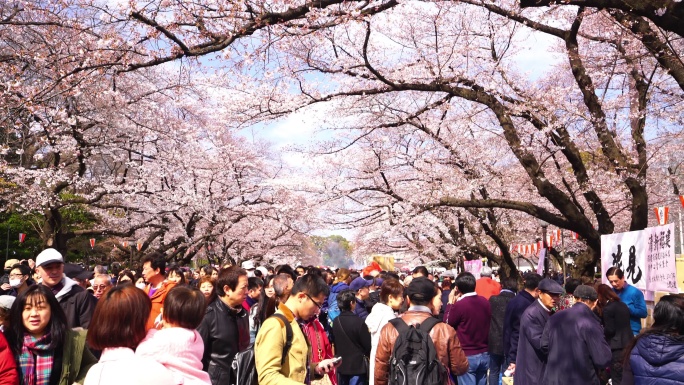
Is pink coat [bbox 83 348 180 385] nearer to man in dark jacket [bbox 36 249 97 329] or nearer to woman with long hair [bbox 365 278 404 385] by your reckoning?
man in dark jacket [bbox 36 249 97 329]

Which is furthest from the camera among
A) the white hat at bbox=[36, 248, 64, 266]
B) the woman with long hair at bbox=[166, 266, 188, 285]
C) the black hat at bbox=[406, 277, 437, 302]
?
the woman with long hair at bbox=[166, 266, 188, 285]

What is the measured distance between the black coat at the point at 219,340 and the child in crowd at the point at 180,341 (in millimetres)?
839

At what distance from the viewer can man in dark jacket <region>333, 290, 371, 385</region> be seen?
6.81 m

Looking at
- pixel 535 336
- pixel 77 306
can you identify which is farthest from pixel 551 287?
pixel 77 306

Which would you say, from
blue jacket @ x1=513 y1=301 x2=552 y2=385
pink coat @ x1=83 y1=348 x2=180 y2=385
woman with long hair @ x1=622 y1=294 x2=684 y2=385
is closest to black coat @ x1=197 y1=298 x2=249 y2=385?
pink coat @ x1=83 y1=348 x2=180 y2=385

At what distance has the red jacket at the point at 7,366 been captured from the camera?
330 cm

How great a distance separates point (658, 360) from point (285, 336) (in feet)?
7.53

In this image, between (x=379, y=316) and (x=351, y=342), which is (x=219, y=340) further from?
(x=351, y=342)

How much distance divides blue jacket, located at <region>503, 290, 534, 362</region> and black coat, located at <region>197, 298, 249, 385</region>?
12.9ft

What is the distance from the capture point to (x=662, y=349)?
3930 millimetres

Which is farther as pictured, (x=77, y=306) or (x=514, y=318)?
(x=514, y=318)

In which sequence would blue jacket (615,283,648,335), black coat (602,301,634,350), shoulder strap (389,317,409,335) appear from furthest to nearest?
blue jacket (615,283,648,335)
black coat (602,301,634,350)
shoulder strap (389,317,409,335)

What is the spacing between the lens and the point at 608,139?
11.3 metres

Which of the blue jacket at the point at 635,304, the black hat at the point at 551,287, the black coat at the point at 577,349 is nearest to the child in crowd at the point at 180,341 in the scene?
the black coat at the point at 577,349
